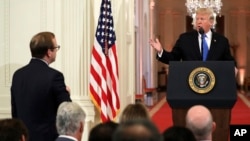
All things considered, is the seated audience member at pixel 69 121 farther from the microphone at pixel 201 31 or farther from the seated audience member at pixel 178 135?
the microphone at pixel 201 31

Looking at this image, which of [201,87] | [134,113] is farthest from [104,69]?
[134,113]

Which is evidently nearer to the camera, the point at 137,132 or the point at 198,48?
the point at 137,132

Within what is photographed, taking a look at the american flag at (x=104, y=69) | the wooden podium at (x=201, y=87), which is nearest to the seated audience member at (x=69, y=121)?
the wooden podium at (x=201, y=87)

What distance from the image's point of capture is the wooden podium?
614 centimetres

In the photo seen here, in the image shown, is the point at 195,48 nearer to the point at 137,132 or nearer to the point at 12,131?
the point at 12,131

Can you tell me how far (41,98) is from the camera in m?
5.61

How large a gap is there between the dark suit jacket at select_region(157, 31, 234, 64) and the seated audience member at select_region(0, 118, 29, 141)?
10.1 feet

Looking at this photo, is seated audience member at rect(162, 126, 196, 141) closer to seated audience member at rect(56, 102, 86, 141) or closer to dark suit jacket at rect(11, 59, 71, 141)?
seated audience member at rect(56, 102, 86, 141)

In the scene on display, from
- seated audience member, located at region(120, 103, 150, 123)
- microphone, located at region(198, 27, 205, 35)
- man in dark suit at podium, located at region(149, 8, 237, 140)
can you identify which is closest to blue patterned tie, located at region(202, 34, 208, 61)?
man in dark suit at podium, located at region(149, 8, 237, 140)

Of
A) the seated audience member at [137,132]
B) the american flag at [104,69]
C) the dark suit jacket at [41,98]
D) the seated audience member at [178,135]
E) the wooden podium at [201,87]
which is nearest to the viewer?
the seated audience member at [137,132]

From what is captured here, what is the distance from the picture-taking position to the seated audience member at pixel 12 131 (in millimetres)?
3867

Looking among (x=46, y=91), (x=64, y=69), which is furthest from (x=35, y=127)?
(x=64, y=69)

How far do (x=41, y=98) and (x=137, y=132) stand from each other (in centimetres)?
316

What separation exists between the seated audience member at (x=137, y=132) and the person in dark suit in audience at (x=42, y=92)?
117 inches
